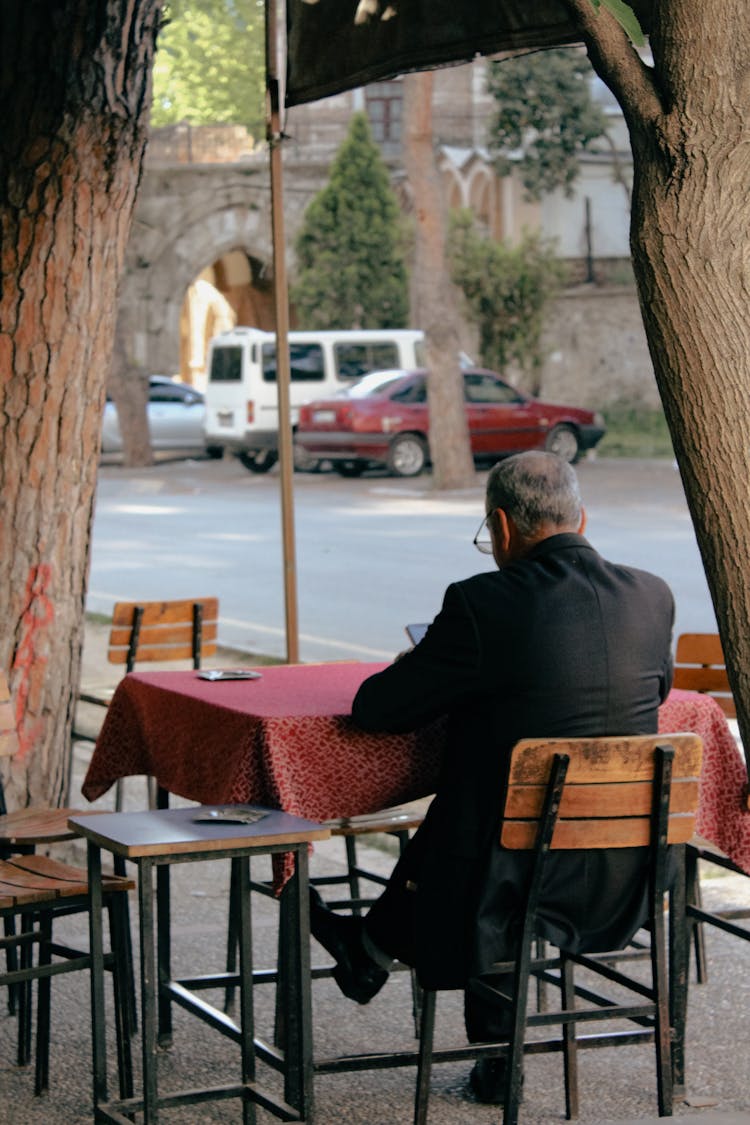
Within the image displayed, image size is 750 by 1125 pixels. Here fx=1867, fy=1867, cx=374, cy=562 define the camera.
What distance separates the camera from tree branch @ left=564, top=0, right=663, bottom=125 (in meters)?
3.54

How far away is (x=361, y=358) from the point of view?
3253 centimetres

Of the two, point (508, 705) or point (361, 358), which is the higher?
point (361, 358)

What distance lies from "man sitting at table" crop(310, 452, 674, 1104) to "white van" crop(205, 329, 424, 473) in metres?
25.7

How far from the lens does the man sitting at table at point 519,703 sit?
4.17 meters

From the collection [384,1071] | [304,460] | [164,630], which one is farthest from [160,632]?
[304,460]

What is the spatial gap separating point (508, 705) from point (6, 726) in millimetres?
1832

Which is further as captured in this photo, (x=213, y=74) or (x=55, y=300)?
(x=213, y=74)

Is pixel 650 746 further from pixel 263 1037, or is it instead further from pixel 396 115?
pixel 396 115

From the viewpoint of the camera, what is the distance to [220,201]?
4212cm

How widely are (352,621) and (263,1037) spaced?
8372mm

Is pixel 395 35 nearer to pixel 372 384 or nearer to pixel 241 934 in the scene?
pixel 241 934

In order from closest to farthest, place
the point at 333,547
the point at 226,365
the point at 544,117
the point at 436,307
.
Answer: the point at 333,547 < the point at 436,307 < the point at 226,365 < the point at 544,117

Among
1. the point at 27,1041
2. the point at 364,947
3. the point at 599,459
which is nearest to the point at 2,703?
the point at 27,1041

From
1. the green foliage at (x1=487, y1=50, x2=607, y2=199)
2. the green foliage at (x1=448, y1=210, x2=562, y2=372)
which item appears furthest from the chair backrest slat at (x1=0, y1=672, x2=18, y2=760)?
the green foliage at (x1=487, y1=50, x2=607, y2=199)
